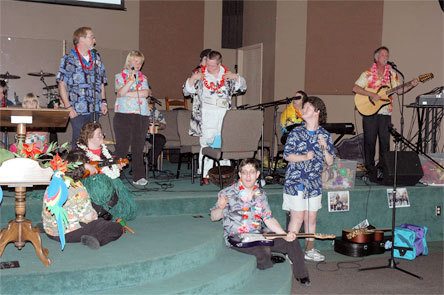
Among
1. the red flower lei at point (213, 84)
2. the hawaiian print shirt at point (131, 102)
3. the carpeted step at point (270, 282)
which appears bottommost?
the carpeted step at point (270, 282)

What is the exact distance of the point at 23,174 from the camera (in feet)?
10.9

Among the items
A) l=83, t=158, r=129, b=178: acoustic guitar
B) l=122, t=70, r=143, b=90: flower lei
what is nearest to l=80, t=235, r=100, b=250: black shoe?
l=83, t=158, r=129, b=178: acoustic guitar

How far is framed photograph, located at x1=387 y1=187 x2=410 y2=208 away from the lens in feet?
20.7

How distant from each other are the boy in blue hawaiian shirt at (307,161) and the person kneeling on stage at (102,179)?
4.88 ft

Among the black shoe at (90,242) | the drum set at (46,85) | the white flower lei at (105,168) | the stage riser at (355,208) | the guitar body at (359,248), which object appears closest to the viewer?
the black shoe at (90,242)

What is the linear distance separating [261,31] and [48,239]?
7426mm

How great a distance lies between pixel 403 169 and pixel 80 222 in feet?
12.8

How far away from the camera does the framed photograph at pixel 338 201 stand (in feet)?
19.6

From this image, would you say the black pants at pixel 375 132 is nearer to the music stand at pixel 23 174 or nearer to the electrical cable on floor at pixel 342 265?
the electrical cable on floor at pixel 342 265

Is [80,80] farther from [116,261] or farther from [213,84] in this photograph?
[116,261]

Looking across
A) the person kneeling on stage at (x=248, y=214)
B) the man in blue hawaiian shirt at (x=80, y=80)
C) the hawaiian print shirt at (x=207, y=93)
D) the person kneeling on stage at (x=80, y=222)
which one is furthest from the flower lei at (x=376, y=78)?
the person kneeling on stage at (x=80, y=222)

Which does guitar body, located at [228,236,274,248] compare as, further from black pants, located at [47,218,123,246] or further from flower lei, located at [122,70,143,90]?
flower lei, located at [122,70,143,90]

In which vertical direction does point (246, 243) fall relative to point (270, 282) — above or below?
above

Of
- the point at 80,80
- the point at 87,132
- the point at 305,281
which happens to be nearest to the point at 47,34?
the point at 80,80
